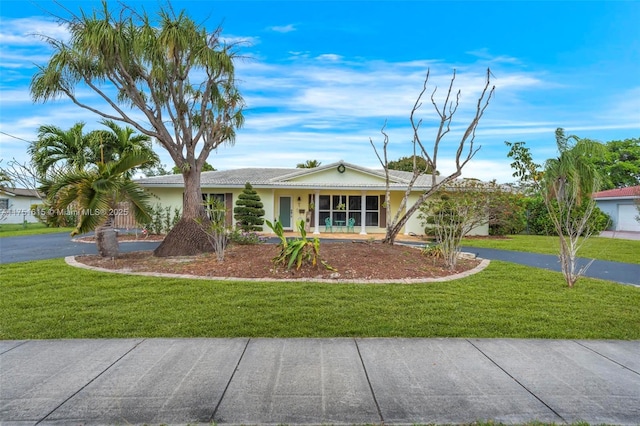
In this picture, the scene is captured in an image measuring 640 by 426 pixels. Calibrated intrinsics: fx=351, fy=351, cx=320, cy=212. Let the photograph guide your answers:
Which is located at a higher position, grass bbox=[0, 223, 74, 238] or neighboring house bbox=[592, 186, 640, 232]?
neighboring house bbox=[592, 186, 640, 232]

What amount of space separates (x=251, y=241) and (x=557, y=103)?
14392 mm

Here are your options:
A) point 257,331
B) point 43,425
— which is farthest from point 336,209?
point 43,425

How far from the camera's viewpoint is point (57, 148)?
719 inches

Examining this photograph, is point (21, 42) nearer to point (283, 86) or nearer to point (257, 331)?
point (283, 86)

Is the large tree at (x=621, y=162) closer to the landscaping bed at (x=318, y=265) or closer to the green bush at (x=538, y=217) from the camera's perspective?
the green bush at (x=538, y=217)

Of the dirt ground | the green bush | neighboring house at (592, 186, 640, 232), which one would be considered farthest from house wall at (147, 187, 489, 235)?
neighboring house at (592, 186, 640, 232)

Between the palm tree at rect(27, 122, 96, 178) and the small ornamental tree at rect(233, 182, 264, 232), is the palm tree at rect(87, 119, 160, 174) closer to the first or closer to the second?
the palm tree at rect(27, 122, 96, 178)

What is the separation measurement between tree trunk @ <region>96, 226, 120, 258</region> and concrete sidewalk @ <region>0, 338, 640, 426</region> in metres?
5.91

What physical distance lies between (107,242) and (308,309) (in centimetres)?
722

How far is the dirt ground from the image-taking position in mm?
7727

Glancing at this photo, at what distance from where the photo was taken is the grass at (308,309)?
4727mm

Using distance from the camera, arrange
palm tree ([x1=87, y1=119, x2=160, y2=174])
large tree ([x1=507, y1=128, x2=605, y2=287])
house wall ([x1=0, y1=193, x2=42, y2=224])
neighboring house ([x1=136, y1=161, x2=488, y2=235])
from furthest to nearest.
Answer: house wall ([x1=0, y1=193, x2=42, y2=224])
neighboring house ([x1=136, y1=161, x2=488, y2=235])
palm tree ([x1=87, y1=119, x2=160, y2=174])
large tree ([x1=507, y1=128, x2=605, y2=287])

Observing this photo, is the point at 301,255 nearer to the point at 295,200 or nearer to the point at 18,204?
the point at 295,200

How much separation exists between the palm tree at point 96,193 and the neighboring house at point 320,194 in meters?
8.76
